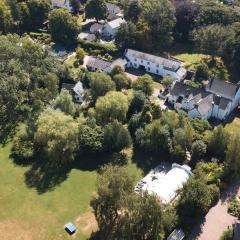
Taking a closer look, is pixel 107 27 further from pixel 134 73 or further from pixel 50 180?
pixel 50 180

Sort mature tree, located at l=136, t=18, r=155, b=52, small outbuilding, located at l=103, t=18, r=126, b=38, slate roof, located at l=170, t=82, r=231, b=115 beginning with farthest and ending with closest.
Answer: small outbuilding, located at l=103, t=18, r=126, b=38, mature tree, located at l=136, t=18, r=155, b=52, slate roof, located at l=170, t=82, r=231, b=115

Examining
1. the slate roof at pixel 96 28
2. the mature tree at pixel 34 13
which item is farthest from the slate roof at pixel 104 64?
the mature tree at pixel 34 13

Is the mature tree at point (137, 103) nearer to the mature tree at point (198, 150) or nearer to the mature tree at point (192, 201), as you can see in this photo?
the mature tree at point (198, 150)

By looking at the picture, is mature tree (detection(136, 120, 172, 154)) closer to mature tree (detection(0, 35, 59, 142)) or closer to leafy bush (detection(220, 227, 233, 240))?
leafy bush (detection(220, 227, 233, 240))

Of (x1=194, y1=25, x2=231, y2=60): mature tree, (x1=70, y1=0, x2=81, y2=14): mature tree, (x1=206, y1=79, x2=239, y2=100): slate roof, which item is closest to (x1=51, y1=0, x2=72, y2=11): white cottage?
(x1=70, y1=0, x2=81, y2=14): mature tree

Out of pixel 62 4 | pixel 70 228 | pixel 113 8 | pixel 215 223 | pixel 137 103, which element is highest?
pixel 137 103

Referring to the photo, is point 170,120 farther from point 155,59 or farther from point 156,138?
point 155,59

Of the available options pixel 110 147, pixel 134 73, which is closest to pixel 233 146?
pixel 110 147

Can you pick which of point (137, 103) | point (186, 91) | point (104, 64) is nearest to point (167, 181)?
point (137, 103)
